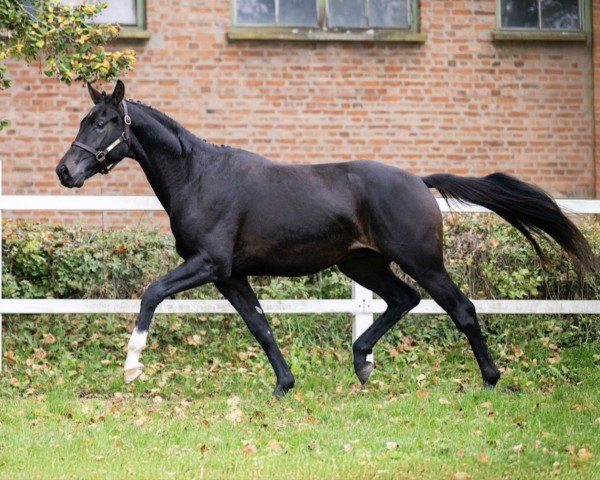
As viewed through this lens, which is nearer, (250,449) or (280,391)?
(250,449)

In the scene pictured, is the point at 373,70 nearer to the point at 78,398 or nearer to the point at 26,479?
the point at 78,398

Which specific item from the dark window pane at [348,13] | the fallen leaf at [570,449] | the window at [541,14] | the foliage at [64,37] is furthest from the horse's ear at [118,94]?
the window at [541,14]

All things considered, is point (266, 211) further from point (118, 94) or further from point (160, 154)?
point (118, 94)

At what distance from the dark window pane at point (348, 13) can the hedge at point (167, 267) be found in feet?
14.1

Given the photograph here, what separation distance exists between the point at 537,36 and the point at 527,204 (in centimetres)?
591

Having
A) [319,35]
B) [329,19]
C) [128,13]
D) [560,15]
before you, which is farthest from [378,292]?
[560,15]

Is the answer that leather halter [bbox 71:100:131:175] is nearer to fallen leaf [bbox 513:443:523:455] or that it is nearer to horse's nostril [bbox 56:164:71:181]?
horse's nostril [bbox 56:164:71:181]

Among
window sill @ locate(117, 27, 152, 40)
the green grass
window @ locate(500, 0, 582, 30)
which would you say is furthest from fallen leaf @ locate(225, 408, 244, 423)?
window @ locate(500, 0, 582, 30)

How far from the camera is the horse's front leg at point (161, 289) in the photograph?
670 cm

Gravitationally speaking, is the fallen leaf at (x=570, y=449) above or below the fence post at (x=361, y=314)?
below

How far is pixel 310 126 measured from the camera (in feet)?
41.5

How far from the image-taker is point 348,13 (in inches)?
503

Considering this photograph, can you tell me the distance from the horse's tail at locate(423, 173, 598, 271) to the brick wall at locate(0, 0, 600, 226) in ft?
17.0

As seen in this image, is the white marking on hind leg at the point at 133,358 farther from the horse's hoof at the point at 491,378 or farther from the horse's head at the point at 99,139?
the horse's hoof at the point at 491,378
